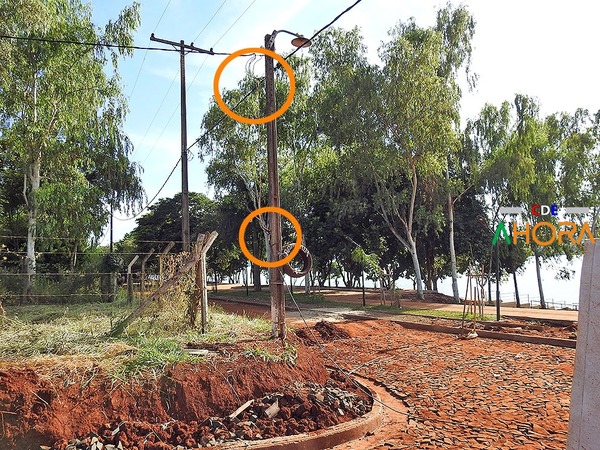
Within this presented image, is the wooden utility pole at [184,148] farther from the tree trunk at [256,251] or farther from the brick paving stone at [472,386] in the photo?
the tree trunk at [256,251]

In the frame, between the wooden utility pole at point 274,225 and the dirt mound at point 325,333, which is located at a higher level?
the wooden utility pole at point 274,225

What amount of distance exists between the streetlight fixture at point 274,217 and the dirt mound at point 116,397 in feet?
6.63

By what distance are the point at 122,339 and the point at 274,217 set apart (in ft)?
10.5

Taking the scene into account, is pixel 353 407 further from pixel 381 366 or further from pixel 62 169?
pixel 62 169

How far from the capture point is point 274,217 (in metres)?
8.64

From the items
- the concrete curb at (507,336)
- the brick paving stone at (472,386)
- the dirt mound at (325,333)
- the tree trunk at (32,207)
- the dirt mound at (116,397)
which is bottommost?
the brick paving stone at (472,386)

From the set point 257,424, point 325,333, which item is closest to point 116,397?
point 257,424

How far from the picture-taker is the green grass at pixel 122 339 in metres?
5.93

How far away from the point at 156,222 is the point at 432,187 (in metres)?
27.4

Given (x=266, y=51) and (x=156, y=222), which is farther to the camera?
(x=156, y=222)

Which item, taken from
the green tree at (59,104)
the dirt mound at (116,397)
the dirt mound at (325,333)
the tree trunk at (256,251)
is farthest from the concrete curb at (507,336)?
the tree trunk at (256,251)

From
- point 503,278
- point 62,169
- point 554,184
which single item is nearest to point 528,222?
point 554,184

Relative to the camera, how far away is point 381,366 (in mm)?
9031

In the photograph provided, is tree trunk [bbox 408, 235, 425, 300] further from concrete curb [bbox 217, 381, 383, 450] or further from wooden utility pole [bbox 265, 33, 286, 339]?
concrete curb [bbox 217, 381, 383, 450]
